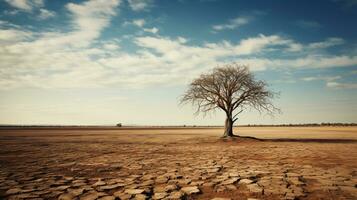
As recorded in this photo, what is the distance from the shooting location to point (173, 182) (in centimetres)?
694

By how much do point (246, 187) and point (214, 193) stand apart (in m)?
0.96

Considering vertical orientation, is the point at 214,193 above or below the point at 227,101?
below

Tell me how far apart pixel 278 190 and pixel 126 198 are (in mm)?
3386

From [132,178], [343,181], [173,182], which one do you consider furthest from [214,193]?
[343,181]

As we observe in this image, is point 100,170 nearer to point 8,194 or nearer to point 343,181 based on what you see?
point 8,194

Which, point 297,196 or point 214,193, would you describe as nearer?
point 297,196

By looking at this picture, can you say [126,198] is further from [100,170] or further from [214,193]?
[100,170]

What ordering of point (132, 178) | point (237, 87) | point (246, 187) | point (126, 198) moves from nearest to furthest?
point (126, 198), point (246, 187), point (132, 178), point (237, 87)

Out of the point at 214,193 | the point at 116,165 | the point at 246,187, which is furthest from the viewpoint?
the point at 116,165

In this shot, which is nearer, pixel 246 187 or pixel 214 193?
pixel 214 193

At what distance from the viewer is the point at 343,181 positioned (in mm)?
6785

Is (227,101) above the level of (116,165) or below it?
above

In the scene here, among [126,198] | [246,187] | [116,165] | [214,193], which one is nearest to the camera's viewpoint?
[126,198]

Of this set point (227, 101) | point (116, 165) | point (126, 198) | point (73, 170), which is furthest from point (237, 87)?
point (126, 198)
